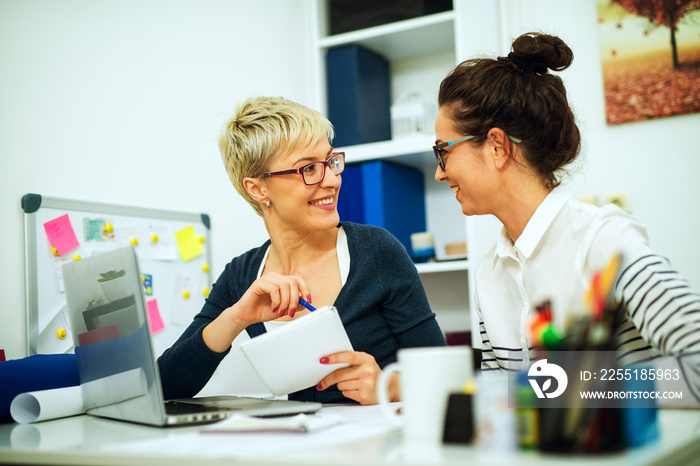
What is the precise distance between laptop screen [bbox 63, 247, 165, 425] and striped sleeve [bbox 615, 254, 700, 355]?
Answer: 2.34 feet

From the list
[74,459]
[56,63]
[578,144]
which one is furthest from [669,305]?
[56,63]

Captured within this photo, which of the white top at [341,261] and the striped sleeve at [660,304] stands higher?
the white top at [341,261]

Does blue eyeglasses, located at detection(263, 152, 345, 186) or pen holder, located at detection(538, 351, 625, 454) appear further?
blue eyeglasses, located at detection(263, 152, 345, 186)

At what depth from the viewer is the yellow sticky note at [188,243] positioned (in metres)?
1.92

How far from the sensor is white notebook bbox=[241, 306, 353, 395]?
95 centimetres

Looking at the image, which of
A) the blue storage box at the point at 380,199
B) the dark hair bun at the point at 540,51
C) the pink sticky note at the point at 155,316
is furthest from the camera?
the blue storage box at the point at 380,199

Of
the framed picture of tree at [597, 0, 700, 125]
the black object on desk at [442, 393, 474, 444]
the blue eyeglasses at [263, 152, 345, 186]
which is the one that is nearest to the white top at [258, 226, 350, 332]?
the blue eyeglasses at [263, 152, 345, 186]

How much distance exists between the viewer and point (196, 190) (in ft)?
6.64

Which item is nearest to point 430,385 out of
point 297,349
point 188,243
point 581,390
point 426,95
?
point 581,390

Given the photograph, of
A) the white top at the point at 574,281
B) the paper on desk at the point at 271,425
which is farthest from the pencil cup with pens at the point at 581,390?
the paper on desk at the point at 271,425

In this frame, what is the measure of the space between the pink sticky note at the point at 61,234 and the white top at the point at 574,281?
3.31 feet

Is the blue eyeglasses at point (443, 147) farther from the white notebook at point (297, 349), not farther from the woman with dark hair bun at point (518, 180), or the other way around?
the white notebook at point (297, 349)

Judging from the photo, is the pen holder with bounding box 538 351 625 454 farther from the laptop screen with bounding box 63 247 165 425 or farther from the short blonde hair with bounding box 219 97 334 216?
the short blonde hair with bounding box 219 97 334 216

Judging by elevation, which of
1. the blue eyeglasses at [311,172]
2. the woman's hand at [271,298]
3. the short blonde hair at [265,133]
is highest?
the short blonde hair at [265,133]
